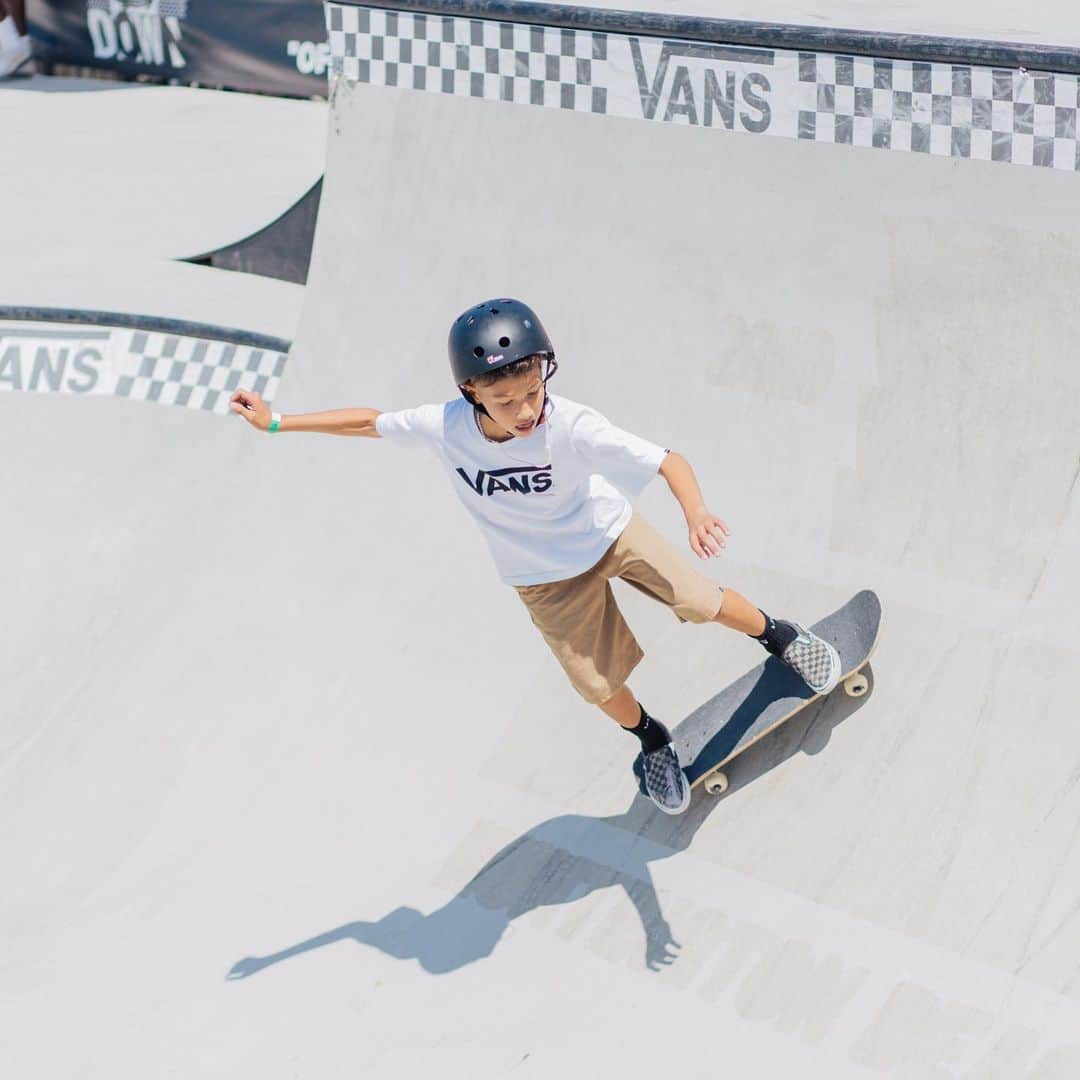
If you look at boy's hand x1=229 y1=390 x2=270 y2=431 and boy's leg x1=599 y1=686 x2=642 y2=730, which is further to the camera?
boy's leg x1=599 y1=686 x2=642 y2=730

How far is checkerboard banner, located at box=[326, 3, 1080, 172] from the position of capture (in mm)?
4953

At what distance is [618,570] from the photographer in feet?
13.8

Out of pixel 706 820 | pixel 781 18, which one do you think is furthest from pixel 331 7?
pixel 706 820

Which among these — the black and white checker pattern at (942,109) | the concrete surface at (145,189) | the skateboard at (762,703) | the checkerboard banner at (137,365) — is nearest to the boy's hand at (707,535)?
the skateboard at (762,703)

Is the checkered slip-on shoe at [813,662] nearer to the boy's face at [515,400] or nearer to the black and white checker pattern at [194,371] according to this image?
the boy's face at [515,400]

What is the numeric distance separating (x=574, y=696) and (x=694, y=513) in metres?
1.80

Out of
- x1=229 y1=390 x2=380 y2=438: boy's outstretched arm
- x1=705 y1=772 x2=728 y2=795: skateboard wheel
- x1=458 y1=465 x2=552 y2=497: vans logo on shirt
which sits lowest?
x1=705 y1=772 x2=728 y2=795: skateboard wheel

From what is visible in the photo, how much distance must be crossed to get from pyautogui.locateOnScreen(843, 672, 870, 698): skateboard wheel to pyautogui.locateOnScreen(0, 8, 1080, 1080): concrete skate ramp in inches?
2.7

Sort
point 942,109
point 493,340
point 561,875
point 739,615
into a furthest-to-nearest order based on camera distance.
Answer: point 942,109, point 561,875, point 739,615, point 493,340

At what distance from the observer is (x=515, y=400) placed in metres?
3.67

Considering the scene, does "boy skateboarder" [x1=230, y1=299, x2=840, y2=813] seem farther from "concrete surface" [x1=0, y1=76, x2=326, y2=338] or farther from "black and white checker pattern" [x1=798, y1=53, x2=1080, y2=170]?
"concrete surface" [x1=0, y1=76, x2=326, y2=338]

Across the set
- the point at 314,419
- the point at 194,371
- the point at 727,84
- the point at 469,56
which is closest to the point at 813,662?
the point at 314,419

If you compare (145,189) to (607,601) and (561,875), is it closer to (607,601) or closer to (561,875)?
(607,601)

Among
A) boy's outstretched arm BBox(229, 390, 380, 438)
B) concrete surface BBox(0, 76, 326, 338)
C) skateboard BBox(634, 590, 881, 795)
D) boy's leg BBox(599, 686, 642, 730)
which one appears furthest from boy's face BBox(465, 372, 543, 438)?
concrete surface BBox(0, 76, 326, 338)
